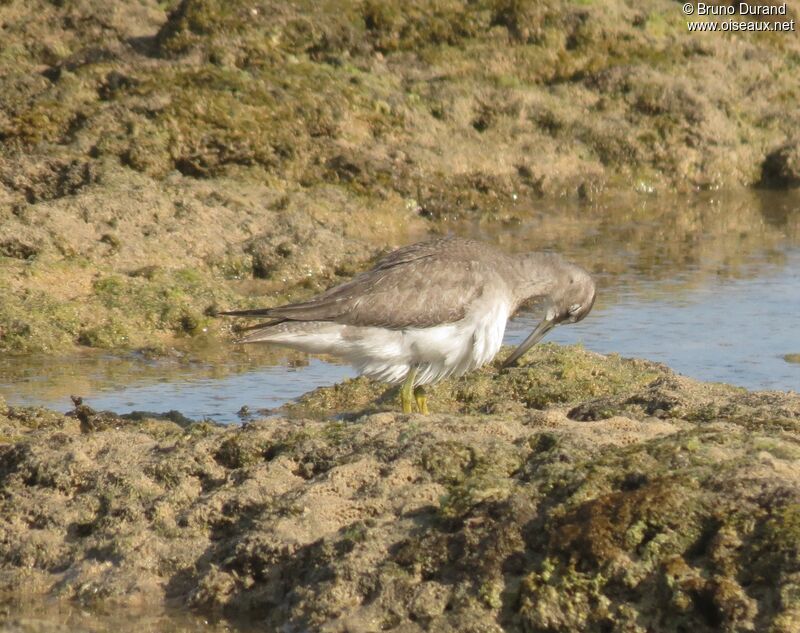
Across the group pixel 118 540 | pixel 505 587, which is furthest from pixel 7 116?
pixel 505 587

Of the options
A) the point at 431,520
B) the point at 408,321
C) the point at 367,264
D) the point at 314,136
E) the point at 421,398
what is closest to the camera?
the point at 431,520

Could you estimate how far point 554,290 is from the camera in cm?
959

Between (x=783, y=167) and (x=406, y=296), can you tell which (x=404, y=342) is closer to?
(x=406, y=296)

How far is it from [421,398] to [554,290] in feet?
4.40

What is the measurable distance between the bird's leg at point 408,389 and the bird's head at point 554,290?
85 centimetres

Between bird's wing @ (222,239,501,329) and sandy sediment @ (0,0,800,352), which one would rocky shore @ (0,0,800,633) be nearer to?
sandy sediment @ (0,0,800,352)

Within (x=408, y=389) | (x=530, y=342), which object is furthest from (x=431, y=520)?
(x=530, y=342)

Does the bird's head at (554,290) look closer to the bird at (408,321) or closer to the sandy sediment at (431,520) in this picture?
the bird at (408,321)

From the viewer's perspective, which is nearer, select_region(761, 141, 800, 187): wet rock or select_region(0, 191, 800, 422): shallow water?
select_region(0, 191, 800, 422): shallow water

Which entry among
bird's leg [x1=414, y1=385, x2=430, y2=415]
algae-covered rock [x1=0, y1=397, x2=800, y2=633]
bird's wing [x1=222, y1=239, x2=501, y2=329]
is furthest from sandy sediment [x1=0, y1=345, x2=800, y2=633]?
bird's leg [x1=414, y1=385, x2=430, y2=415]

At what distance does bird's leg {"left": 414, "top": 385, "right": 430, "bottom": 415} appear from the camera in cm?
887

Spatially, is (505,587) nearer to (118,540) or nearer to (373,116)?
(118,540)

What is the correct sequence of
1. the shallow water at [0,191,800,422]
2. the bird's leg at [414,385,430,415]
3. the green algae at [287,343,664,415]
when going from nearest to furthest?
the bird's leg at [414,385,430,415] < the green algae at [287,343,664,415] < the shallow water at [0,191,800,422]

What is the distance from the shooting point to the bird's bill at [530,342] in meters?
9.46
